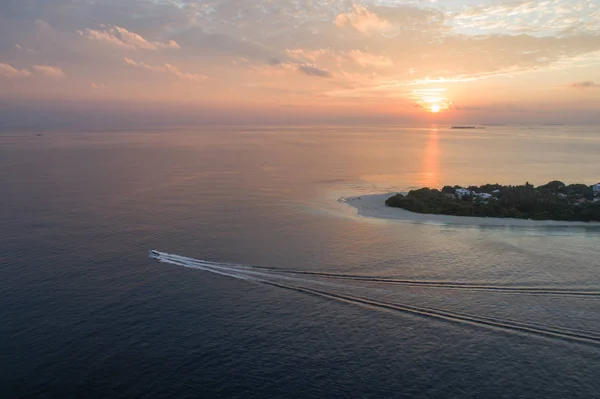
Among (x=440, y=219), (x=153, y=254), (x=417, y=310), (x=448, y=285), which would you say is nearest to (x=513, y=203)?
(x=440, y=219)

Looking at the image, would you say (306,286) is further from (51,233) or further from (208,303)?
(51,233)

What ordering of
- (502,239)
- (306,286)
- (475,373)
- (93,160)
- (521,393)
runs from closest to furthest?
(521,393)
(475,373)
(306,286)
(502,239)
(93,160)

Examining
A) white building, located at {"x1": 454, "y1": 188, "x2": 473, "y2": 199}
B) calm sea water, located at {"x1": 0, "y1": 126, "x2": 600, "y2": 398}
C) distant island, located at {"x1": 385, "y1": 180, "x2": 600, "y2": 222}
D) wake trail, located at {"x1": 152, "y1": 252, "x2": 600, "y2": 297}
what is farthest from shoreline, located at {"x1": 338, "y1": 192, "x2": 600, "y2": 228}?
wake trail, located at {"x1": 152, "y1": 252, "x2": 600, "y2": 297}

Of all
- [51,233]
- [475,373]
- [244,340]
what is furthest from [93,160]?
[475,373]

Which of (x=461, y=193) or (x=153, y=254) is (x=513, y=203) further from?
(x=153, y=254)

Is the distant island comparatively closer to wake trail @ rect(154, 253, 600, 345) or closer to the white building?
the white building

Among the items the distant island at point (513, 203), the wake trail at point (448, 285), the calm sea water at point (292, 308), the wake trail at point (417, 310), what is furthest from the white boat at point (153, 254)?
the distant island at point (513, 203)

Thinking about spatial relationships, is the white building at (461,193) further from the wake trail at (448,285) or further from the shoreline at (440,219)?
the wake trail at (448,285)
